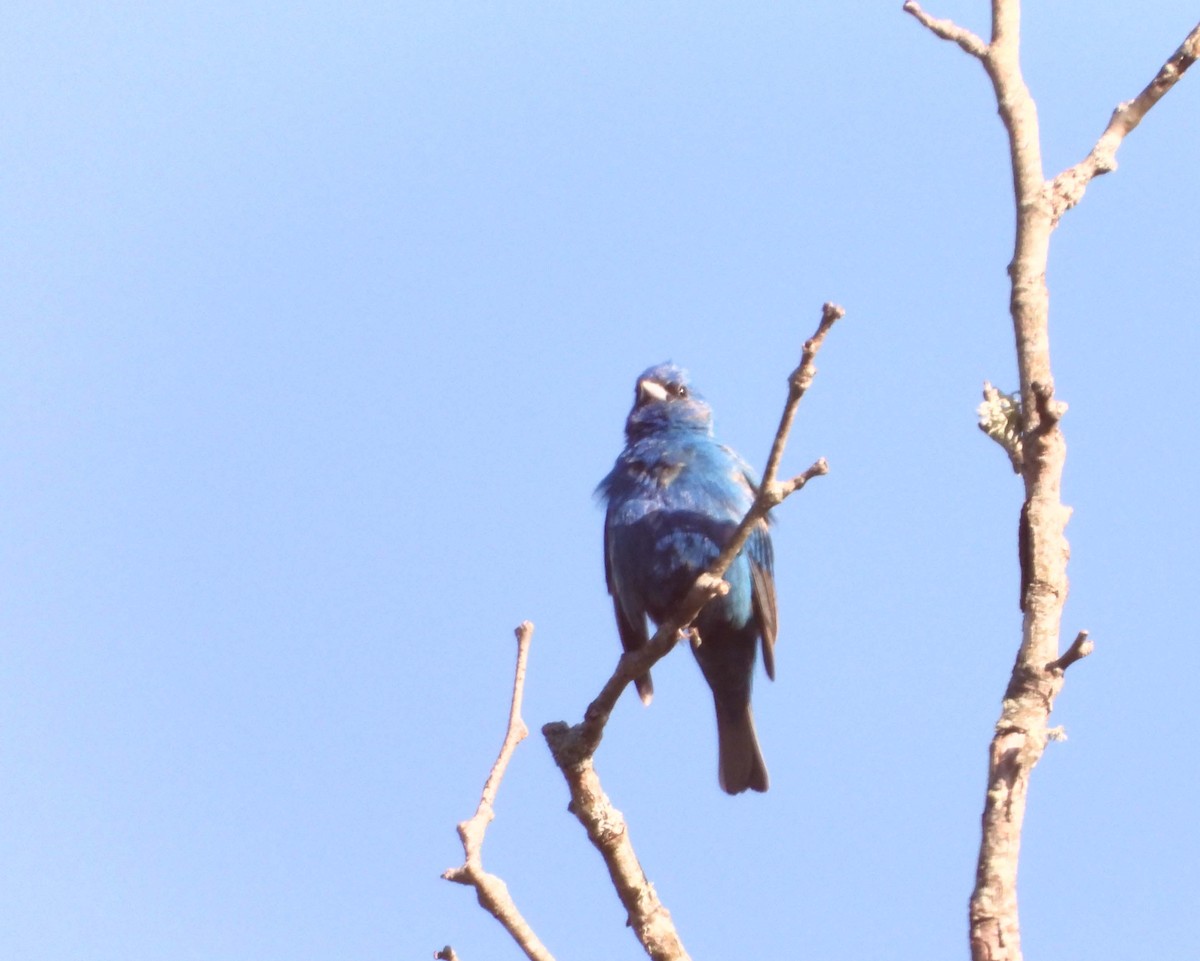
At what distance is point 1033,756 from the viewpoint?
3438 mm

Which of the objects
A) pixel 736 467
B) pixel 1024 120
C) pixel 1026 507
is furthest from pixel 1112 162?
pixel 736 467

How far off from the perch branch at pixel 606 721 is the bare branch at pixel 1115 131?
3.02ft

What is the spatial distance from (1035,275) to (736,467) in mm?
3807

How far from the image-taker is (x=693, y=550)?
7.10 meters

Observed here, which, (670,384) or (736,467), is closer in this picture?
(736,467)

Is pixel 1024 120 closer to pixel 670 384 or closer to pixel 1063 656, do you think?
pixel 1063 656

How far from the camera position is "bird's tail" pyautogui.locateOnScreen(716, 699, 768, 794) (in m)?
7.86

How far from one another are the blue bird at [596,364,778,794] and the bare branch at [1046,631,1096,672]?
11.3ft

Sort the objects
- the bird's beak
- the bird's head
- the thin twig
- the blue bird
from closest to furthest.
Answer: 1. the thin twig
2. the blue bird
3. the bird's head
4. the bird's beak

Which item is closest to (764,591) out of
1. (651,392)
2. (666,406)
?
(666,406)

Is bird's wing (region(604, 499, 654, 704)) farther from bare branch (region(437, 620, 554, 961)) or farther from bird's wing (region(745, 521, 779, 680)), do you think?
bare branch (region(437, 620, 554, 961))

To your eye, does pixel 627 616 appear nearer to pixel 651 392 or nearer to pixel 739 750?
pixel 739 750

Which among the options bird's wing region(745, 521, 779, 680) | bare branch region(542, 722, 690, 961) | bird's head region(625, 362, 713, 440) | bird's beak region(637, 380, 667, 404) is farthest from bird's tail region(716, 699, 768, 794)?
bare branch region(542, 722, 690, 961)

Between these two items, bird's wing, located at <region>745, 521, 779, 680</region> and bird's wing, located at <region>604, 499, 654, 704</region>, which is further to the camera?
bird's wing, located at <region>745, 521, 779, 680</region>
